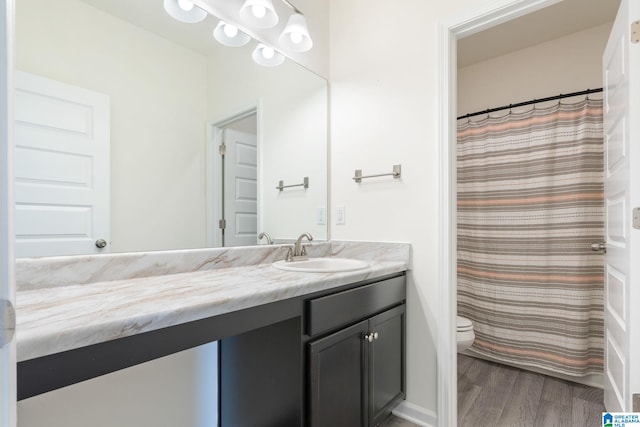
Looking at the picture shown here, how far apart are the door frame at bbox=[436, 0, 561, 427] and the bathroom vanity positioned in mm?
198

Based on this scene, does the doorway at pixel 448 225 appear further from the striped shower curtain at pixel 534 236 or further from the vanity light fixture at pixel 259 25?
the striped shower curtain at pixel 534 236

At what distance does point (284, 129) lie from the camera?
75.9 inches

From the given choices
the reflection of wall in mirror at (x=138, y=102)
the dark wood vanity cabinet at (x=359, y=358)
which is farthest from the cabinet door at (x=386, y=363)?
the reflection of wall in mirror at (x=138, y=102)

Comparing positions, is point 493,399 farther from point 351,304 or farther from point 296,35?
point 296,35

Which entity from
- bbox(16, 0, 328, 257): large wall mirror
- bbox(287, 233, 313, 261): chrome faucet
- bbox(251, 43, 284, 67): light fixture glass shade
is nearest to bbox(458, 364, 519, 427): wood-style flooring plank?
bbox(287, 233, 313, 261): chrome faucet

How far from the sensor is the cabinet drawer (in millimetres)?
1172

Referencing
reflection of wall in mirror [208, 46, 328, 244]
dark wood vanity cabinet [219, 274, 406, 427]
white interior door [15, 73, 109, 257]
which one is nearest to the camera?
white interior door [15, 73, 109, 257]

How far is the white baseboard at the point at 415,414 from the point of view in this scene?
1615 mm

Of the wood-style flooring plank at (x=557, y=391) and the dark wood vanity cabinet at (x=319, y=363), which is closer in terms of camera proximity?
the dark wood vanity cabinet at (x=319, y=363)

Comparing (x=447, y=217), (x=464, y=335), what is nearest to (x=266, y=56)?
(x=447, y=217)

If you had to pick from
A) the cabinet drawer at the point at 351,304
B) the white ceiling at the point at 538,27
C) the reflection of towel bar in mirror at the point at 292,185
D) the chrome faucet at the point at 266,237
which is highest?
the white ceiling at the point at 538,27

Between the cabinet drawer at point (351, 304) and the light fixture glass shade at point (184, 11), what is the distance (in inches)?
51.7

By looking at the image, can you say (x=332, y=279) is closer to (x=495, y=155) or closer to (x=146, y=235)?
(x=146, y=235)

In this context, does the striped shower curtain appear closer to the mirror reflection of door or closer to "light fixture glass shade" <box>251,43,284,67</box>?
"light fixture glass shade" <box>251,43,284,67</box>
